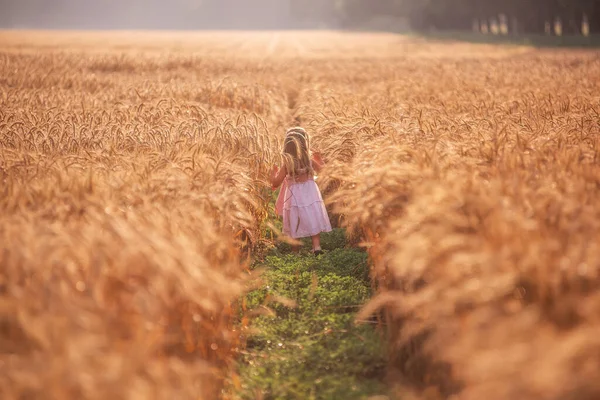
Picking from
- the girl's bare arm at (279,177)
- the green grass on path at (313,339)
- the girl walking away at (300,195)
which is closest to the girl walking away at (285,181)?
the girl walking away at (300,195)

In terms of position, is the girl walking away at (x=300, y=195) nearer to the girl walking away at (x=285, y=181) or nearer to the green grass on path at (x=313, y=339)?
the girl walking away at (x=285, y=181)

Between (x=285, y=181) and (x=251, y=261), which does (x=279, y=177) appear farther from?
(x=251, y=261)

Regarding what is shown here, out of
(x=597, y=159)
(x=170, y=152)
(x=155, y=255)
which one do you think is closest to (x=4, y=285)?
(x=155, y=255)

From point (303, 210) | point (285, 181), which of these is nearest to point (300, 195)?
point (303, 210)

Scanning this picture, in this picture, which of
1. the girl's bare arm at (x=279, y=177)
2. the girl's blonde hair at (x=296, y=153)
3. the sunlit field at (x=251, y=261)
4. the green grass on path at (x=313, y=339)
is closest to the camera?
the sunlit field at (x=251, y=261)

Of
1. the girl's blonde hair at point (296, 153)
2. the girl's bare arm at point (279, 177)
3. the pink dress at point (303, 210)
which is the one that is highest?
the girl's blonde hair at point (296, 153)

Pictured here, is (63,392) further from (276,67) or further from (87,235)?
(276,67)

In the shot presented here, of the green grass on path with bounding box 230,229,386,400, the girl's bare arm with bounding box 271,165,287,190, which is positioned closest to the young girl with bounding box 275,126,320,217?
the girl's bare arm with bounding box 271,165,287,190

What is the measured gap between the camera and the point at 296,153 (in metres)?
6.45

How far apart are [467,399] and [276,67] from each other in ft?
65.5

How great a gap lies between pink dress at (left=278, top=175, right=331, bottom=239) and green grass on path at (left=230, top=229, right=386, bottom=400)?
18.4 inches

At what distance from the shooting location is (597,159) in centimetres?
472

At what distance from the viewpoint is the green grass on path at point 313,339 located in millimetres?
3760

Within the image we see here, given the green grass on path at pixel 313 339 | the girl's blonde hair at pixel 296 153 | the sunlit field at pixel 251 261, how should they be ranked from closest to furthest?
the sunlit field at pixel 251 261
the green grass on path at pixel 313 339
the girl's blonde hair at pixel 296 153
